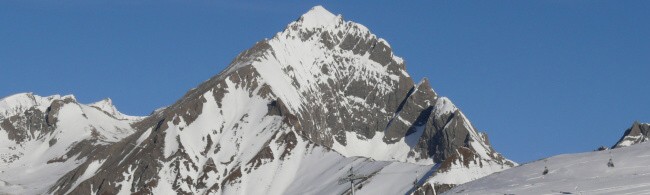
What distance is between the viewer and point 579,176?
123750 millimetres

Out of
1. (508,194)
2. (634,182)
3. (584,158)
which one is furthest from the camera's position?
(584,158)

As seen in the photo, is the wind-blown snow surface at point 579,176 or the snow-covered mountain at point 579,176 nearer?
the wind-blown snow surface at point 579,176

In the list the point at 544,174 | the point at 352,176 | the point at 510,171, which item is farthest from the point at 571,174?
the point at 352,176

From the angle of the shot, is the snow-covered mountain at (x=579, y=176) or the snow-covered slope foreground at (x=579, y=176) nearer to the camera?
the snow-covered slope foreground at (x=579, y=176)

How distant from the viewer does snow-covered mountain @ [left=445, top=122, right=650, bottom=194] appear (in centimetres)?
11212

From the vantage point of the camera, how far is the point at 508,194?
388 ft

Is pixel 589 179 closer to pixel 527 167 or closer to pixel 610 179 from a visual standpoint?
pixel 610 179

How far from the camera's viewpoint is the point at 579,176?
406 feet

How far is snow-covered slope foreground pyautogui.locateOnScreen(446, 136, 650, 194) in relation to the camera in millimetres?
112000

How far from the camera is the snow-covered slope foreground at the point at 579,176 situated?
112000mm

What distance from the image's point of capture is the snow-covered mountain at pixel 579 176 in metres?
112

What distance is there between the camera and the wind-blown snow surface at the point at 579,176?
4408 inches

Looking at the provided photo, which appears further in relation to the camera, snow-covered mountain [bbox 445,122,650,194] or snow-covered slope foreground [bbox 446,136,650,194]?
snow-covered mountain [bbox 445,122,650,194]

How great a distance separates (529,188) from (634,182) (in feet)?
41.9
